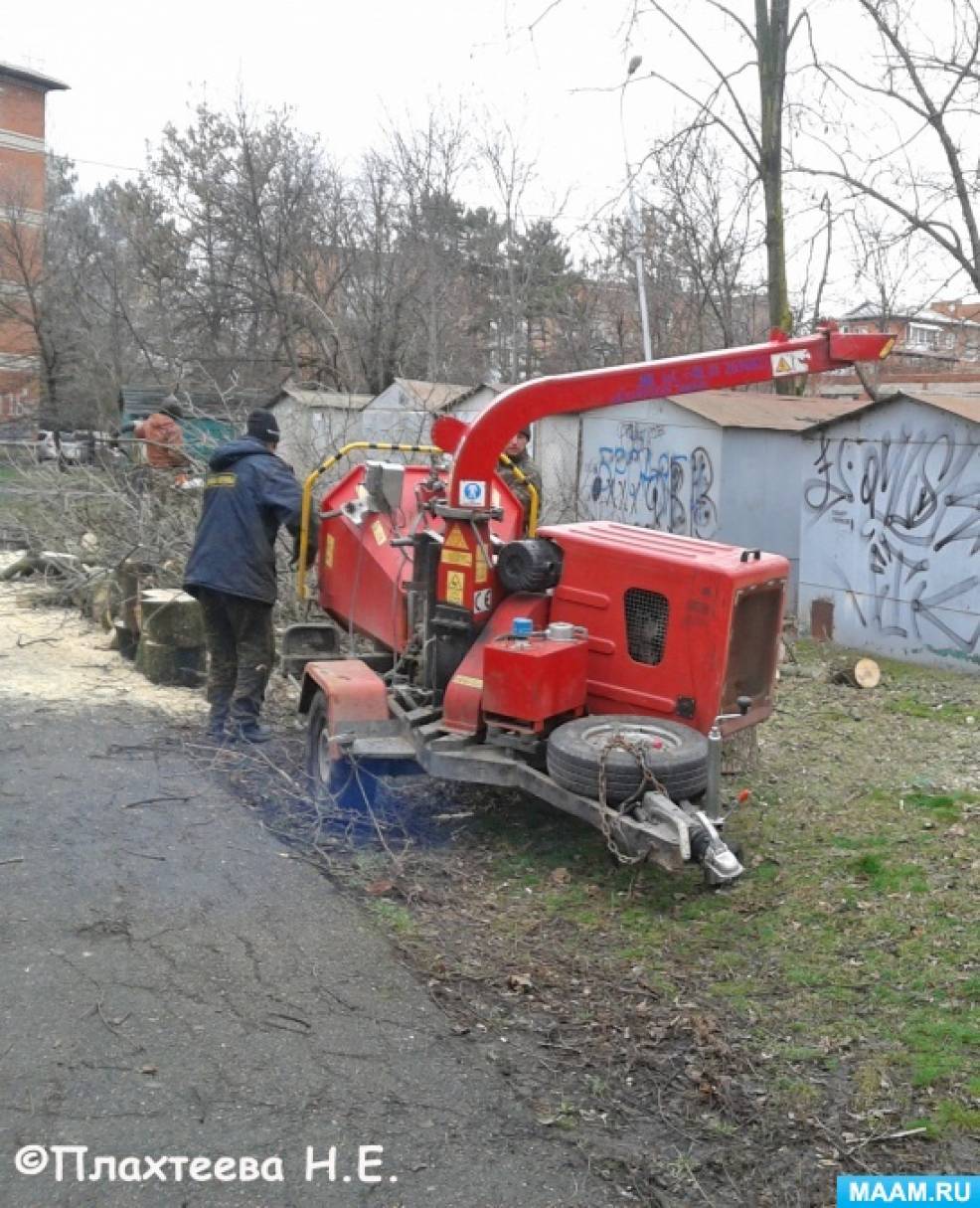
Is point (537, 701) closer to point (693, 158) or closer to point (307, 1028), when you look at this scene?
point (307, 1028)

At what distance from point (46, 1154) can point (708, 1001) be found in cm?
225

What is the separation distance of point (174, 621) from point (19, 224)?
36.0 m

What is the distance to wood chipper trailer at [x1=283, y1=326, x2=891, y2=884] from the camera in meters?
5.00

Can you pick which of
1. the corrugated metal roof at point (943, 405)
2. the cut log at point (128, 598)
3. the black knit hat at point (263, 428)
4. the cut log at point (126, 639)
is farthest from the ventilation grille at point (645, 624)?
the corrugated metal roof at point (943, 405)

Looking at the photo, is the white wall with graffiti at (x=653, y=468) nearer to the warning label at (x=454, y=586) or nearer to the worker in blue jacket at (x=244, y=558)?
the worker in blue jacket at (x=244, y=558)

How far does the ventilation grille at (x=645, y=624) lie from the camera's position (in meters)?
5.50

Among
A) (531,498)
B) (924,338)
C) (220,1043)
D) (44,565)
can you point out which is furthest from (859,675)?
(924,338)

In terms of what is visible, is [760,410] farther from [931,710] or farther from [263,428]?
[263,428]

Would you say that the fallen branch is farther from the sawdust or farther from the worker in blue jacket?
the sawdust

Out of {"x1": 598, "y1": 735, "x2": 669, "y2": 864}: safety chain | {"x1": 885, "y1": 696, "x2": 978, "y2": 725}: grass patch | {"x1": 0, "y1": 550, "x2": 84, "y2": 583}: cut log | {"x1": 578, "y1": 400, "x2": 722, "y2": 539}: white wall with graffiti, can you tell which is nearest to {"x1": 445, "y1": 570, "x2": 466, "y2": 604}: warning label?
{"x1": 598, "y1": 735, "x2": 669, "y2": 864}: safety chain

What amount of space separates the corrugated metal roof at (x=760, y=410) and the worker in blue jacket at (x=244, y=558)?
19.6 ft

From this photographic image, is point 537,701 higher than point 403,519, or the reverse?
point 403,519

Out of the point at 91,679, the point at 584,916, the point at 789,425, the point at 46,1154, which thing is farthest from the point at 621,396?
the point at 789,425

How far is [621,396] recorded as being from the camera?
5738 millimetres
